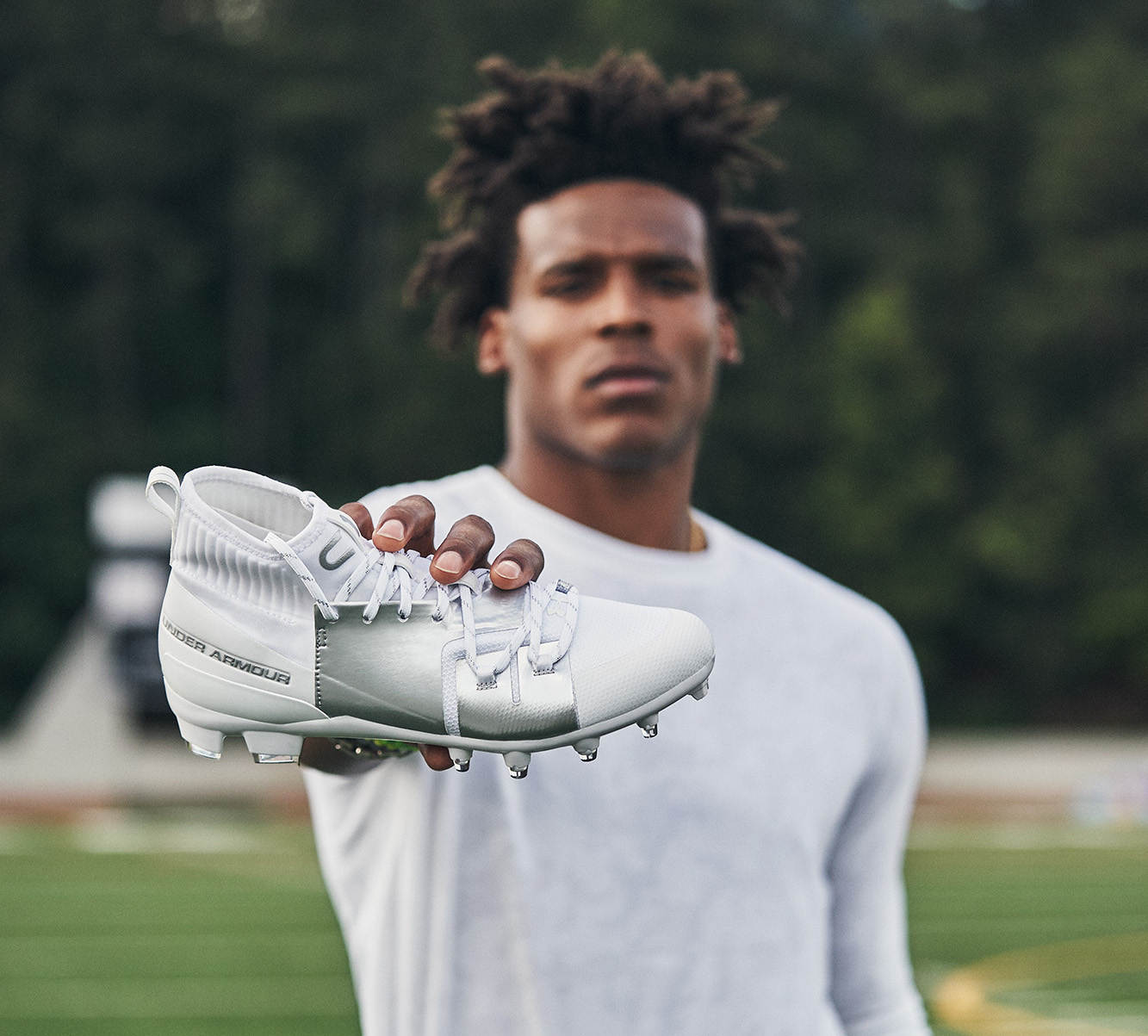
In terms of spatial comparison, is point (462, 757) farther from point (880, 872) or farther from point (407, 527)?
point (880, 872)

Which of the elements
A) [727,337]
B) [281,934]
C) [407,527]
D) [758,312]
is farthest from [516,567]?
[758,312]

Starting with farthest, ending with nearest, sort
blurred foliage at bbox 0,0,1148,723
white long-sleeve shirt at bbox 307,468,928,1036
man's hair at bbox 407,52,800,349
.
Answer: blurred foliage at bbox 0,0,1148,723
man's hair at bbox 407,52,800,349
white long-sleeve shirt at bbox 307,468,928,1036

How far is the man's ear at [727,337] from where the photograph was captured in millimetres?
2551

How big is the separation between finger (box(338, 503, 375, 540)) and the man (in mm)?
397

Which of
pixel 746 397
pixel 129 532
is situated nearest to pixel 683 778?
pixel 129 532

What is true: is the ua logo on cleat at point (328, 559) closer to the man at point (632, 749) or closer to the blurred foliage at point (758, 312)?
the man at point (632, 749)

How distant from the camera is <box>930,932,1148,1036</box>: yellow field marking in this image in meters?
8.30

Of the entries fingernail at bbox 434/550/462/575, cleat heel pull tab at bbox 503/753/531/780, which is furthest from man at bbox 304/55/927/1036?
cleat heel pull tab at bbox 503/753/531/780

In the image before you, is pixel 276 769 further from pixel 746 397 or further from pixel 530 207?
pixel 530 207

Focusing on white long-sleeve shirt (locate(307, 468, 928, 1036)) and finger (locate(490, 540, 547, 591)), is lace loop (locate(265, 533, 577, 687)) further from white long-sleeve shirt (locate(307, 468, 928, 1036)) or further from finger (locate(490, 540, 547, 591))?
white long-sleeve shirt (locate(307, 468, 928, 1036))

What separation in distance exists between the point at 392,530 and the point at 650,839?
809mm

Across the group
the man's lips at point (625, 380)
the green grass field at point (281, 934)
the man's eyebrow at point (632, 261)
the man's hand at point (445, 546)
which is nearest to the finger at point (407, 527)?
the man's hand at point (445, 546)

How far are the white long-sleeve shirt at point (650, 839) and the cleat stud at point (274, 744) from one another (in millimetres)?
511

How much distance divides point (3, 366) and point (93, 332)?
2.43 m
